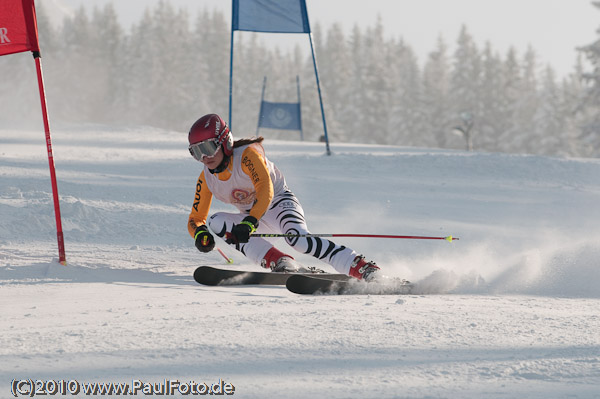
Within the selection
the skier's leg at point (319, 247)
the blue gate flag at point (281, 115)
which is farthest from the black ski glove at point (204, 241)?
the blue gate flag at point (281, 115)

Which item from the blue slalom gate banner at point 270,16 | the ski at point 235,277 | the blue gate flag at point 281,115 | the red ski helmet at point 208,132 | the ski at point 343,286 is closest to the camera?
the ski at point 343,286

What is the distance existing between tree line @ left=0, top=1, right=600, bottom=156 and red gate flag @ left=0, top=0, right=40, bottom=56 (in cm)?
4732

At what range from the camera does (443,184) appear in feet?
34.2

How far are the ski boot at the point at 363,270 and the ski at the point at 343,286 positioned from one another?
9 cm

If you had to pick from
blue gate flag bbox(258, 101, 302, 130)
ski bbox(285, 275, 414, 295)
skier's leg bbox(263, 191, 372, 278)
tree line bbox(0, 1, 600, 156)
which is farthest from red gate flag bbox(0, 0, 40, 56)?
tree line bbox(0, 1, 600, 156)

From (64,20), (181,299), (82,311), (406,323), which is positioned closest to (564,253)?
(406,323)

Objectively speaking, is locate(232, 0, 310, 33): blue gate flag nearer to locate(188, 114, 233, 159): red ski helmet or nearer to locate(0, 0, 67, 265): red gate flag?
locate(0, 0, 67, 265): red gate flag

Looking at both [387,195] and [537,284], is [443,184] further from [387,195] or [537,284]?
[537,284]

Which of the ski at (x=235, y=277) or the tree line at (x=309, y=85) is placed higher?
the ski at (x=235, y=277)

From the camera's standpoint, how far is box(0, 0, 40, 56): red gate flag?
4.95 m

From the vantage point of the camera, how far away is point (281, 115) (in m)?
21.6

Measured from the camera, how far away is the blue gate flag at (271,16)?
10750 mm

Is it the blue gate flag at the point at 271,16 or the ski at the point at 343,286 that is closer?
the ski at the point at 343,286

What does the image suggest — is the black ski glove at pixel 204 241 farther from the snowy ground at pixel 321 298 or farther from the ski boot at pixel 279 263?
the ski boot at pixel 279 263
